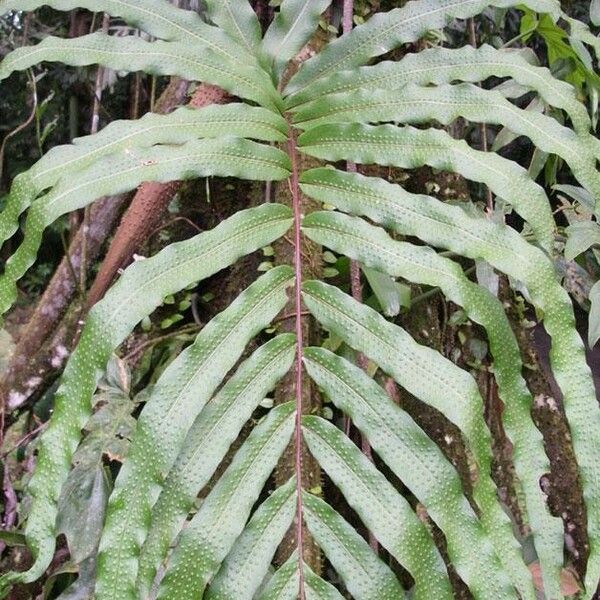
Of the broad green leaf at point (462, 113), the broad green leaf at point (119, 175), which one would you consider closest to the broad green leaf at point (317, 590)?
the broad green leaf at point (119, 175)

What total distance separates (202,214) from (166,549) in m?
0.92

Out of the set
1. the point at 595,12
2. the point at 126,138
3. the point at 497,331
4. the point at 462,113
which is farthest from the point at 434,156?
the point at 595,12

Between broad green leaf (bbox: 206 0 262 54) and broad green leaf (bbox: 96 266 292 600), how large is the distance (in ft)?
1.45

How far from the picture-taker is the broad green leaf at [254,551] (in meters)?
0.54

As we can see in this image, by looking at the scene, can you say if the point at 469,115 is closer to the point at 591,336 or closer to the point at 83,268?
the point at 591,336

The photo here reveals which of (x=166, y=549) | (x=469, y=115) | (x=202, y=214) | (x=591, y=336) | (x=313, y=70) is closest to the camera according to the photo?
(x=166, y=549)

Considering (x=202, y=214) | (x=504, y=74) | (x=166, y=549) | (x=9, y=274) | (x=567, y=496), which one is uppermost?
(x=202, y=214)

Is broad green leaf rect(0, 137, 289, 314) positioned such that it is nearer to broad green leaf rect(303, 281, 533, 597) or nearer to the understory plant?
the understory plant

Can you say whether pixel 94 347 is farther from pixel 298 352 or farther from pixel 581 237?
pixel 581 237

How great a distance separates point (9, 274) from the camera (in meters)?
0.63

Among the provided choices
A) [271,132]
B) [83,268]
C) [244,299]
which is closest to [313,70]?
[271,132]

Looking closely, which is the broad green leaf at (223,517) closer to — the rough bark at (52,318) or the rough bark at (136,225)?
the rough bark at (136,225)

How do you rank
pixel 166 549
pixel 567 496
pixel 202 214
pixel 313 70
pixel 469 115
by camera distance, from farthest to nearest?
pixel 202 214 → pixel 567 496 → pixel 313 70 → pixel 469 115 → pixel 166 549

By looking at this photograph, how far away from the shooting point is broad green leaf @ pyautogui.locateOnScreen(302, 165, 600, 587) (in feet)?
1.89
